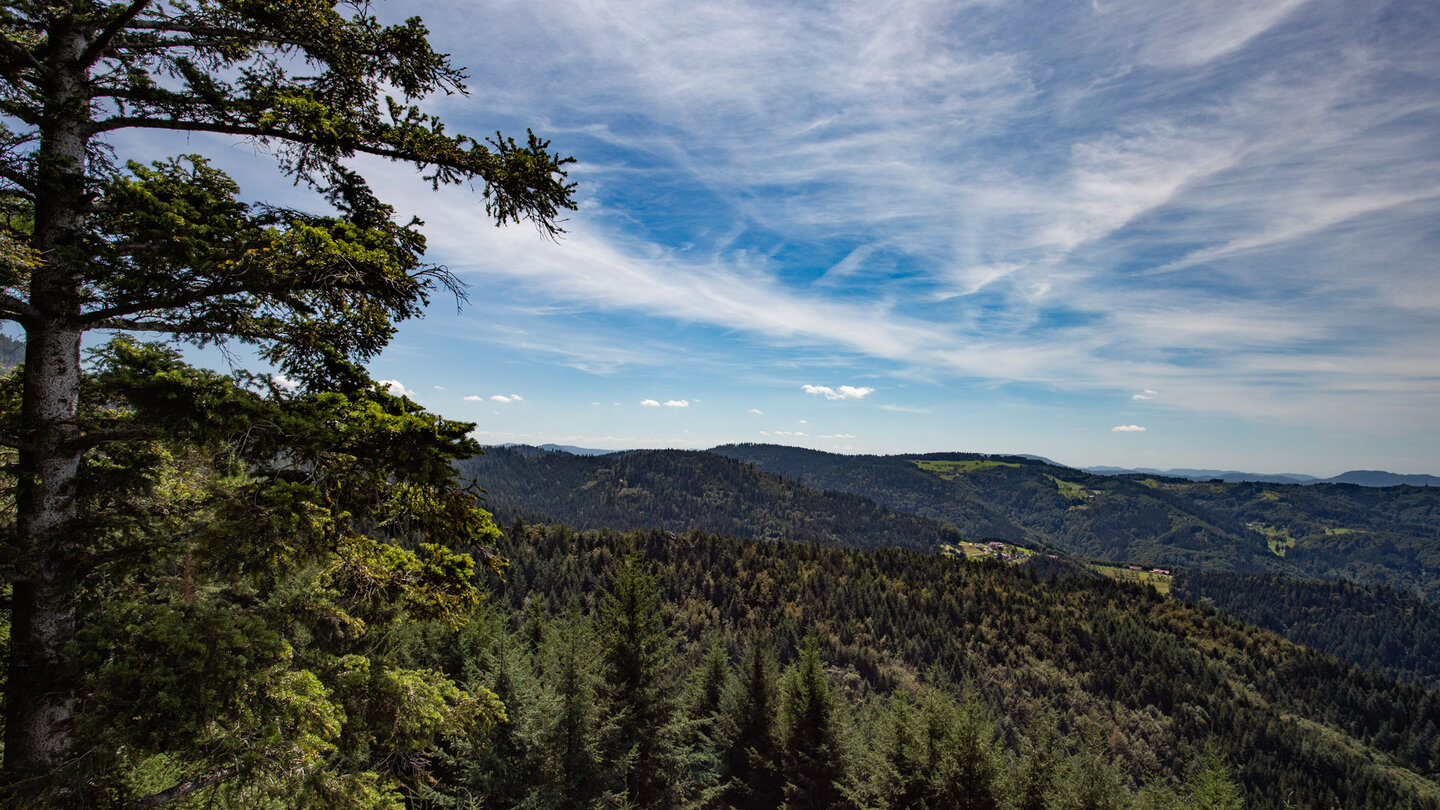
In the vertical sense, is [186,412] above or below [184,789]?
above

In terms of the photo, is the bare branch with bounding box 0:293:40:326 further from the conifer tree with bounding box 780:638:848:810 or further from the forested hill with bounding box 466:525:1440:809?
the forested hill with bounding box 466:525:1440:809

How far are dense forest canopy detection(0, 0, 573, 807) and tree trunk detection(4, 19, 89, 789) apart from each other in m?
0.02

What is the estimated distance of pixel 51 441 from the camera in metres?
5.19

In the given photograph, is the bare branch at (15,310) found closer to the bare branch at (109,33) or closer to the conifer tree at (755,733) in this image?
the bare branch at (109,33)

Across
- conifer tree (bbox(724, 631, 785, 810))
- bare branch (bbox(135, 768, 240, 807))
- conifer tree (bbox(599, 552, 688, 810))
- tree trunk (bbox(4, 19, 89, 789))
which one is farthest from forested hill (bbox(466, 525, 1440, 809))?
tree trunk (bbox(4, 19, 89, 789))

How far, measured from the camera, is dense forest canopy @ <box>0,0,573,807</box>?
4660mm

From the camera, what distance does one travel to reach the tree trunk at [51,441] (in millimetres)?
5047

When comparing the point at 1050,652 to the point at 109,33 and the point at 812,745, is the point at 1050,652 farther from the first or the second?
the point at 109,33

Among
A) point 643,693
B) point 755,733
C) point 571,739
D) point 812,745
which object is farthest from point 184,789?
point 755,733

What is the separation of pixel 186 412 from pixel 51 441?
Result: 135cm

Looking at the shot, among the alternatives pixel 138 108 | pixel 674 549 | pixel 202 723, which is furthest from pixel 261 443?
pixel 674 549

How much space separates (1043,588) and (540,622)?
475 feet

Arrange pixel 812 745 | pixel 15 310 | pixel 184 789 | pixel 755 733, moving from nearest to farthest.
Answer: pixel 15 310 < pixel 184 789 < pixel 812 745 < pixel 755 733

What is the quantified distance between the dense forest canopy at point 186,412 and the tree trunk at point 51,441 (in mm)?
20
